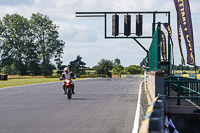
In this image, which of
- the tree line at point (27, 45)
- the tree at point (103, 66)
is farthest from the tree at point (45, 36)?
the tree at point (103, 66)

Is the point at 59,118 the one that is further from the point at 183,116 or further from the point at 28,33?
the point at 28,33

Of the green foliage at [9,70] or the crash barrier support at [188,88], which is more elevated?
the green foliage at [9,70]

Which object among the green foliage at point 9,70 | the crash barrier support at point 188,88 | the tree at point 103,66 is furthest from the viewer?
the tree at point 103,66

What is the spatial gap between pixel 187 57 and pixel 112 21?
18802mm

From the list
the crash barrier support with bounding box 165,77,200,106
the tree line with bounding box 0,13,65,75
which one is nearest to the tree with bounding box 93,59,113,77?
the tree line with bounding box 0,13,65,75

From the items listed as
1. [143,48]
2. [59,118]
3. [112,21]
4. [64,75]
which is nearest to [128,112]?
[59,118]

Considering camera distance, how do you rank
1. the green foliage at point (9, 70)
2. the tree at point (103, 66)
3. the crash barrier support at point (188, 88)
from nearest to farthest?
the crash barrier support at point (188, 88) → the green foliage at point (9, 70) → the tree at point (103, 66)

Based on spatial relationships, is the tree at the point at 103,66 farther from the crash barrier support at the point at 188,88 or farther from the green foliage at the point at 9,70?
the crash barrier support at the point at 188,88

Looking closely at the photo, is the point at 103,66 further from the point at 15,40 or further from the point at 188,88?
the point at 188,88

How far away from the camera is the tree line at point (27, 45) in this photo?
9612 centimetres

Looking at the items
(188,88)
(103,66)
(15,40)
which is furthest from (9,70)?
(188,88)

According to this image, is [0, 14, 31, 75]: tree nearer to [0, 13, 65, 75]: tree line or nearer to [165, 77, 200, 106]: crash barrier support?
[0, 13, 65, 75]: tree line

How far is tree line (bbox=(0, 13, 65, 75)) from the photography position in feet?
315

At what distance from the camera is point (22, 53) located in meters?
99.9
